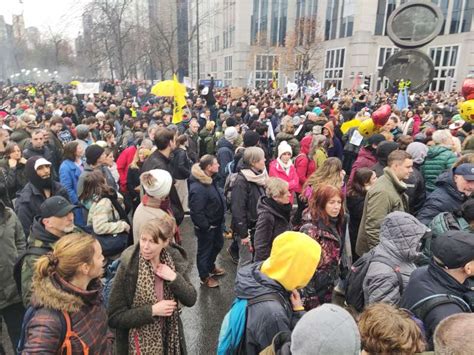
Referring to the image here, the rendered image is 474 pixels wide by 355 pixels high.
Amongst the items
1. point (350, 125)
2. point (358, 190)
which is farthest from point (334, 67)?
point (358, 190)

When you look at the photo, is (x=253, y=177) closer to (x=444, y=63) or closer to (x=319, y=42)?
(x=444, y=63)

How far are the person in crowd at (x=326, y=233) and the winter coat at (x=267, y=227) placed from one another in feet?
1.17

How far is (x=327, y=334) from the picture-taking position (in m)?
1.59

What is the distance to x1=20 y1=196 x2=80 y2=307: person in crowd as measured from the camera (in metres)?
2.81

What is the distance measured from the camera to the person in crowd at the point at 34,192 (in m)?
4.02

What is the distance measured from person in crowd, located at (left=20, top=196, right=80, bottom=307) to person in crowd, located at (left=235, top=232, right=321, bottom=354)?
5.01 ft

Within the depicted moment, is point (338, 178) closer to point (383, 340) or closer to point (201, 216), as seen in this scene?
point (201, 216)

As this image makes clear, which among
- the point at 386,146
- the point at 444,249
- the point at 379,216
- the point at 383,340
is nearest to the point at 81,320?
the point at 383,340

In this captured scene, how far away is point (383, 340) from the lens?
74.3 inches

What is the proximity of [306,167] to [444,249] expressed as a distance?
400 cm

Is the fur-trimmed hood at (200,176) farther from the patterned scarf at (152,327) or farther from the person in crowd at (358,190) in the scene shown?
the patterned scarf at (152,327)

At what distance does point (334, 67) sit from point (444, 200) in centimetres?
4258

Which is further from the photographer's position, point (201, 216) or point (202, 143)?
point (202, 143)

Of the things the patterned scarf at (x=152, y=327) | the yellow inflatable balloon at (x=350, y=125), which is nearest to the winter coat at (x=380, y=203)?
the patterned scarf at (x=152, y=327)
